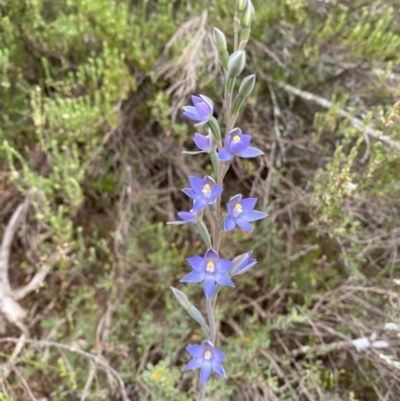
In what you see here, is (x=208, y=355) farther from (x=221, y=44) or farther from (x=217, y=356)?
(x=221, y=44)

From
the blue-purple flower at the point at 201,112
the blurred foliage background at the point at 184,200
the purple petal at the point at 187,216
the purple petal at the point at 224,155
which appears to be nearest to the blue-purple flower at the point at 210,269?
the purple petal at the point at 187,216

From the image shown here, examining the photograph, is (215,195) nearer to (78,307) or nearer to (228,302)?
(228,302)

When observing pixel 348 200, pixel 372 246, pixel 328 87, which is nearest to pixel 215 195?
pixel 348 200

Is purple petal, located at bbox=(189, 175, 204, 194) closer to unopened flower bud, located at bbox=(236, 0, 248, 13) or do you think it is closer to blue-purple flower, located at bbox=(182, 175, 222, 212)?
blue-purple flower, located at bbox=(182, 175, 222, 212)

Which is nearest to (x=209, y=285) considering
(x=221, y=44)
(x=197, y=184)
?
(x=197, y=184)

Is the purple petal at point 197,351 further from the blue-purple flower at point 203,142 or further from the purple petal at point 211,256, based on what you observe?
the blue-purple flower at point 203,142

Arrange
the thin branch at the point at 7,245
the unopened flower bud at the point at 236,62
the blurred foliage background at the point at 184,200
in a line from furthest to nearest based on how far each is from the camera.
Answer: the thin branch at the point at 7,245, the blurred foliage background at the point at 184,200, the unopened flower bud at the point at 236,62

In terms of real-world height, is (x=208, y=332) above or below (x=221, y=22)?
below
